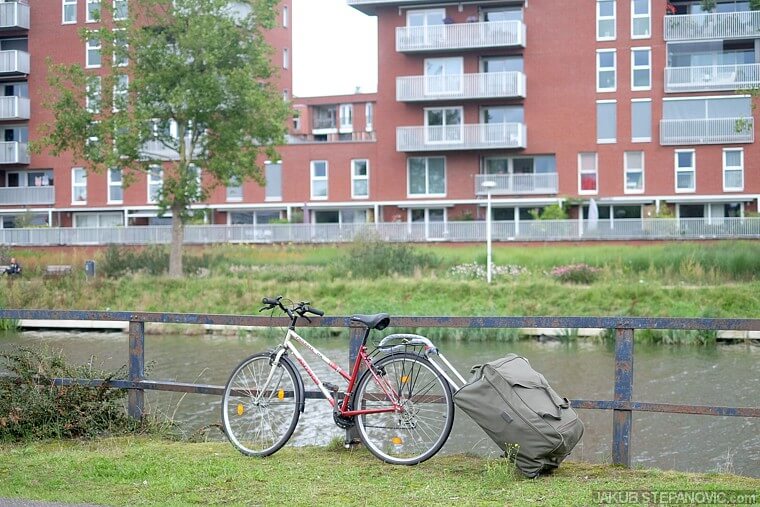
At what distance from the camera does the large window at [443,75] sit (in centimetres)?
4516

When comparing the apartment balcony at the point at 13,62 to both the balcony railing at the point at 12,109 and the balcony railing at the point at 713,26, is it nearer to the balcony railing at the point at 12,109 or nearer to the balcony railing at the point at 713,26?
the balcony railing at the point at 12,109

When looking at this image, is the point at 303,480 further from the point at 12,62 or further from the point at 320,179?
the point at 12,62

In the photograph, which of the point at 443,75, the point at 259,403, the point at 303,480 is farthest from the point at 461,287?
the point at 303,480

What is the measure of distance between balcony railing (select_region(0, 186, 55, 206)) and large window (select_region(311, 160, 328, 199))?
45.5ft

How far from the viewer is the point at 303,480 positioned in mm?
6180

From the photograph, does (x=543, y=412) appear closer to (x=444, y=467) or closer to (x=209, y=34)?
(x=444, y=467)

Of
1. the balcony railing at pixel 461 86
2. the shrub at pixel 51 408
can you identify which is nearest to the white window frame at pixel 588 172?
the balcony railing at pixel 461 86

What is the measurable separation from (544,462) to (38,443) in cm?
401

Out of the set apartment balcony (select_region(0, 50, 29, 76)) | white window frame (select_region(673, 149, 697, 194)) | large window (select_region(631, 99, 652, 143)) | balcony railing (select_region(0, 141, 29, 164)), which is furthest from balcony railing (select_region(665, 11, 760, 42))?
balcony railing (select_region(0, 141, 29, 164))

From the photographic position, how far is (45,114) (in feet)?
169

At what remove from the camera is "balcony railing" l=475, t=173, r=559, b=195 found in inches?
1750

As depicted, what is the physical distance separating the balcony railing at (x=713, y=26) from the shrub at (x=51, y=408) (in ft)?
131

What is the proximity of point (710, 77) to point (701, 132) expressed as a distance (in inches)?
96.5

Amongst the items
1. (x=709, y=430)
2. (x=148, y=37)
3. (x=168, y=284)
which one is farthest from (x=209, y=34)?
(x=709, y=430)
